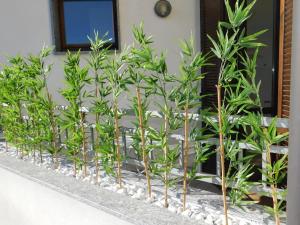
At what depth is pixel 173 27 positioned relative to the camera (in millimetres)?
5562

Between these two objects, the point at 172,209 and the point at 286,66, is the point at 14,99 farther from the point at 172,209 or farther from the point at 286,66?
the point at 286,66

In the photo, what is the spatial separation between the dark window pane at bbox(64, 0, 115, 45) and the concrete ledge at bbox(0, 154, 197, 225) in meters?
2.51

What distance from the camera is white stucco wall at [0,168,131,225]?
2576mm

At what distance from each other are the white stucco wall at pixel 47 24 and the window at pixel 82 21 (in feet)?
0.46

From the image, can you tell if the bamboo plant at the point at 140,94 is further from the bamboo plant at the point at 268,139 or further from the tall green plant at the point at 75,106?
the bamboo plant at the point at 268,139

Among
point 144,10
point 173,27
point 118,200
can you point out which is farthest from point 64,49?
point 118,200

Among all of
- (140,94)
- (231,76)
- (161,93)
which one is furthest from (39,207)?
(231,76)

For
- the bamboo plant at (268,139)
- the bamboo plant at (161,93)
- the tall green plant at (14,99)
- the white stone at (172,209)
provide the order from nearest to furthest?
the bamboo plant at (268,139) < the bamboo plant at (161,93) < the white stone at (172,209) < the tall green plant at (14,99)

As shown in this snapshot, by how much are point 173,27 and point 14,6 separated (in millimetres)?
2500

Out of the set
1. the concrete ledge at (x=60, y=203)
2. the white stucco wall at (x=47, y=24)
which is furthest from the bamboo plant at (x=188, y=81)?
the white stucco wall at (x=47, y=24)

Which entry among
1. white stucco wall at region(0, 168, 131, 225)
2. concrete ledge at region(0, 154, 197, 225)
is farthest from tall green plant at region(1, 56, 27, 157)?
white stucco wall at region(0, 168, 131, 225)

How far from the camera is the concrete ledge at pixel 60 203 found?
95.2 inches

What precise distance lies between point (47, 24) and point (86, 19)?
616mm

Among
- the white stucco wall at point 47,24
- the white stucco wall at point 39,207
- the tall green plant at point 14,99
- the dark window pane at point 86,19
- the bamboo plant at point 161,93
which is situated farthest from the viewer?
the dark window pane at point 86,19
